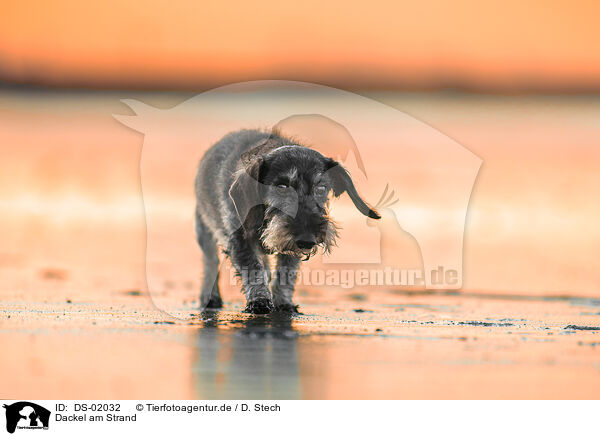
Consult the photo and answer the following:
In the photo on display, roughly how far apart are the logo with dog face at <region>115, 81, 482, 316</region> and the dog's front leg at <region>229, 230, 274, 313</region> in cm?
20

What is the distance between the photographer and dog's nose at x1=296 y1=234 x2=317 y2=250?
6.49 metres

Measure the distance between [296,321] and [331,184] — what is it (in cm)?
117

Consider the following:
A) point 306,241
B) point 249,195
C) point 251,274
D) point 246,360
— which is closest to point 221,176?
point 249,195

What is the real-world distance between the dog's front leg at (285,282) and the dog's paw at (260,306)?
0.69 ft

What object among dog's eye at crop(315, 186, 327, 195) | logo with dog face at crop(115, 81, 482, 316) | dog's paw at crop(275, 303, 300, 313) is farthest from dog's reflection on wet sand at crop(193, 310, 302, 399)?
dog's eye at crop(315, 186, 327, 195)

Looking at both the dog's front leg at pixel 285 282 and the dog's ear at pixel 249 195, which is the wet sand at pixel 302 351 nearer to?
the dog's front leg at pixel 285 282

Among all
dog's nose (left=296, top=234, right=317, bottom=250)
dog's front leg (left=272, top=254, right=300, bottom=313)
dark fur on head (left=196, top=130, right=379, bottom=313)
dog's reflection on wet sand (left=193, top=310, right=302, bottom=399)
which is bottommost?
dog's reflection on wet sand (left=193, top=310, right=302, bottom=399)

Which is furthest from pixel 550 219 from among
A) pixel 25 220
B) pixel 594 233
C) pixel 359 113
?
pixel 25 220

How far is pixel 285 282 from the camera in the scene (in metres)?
7.36

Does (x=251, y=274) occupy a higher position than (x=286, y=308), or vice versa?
(x=251, y=274)

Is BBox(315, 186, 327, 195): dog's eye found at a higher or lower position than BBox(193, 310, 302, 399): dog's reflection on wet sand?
higher

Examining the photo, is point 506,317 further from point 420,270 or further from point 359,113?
point 359,113
